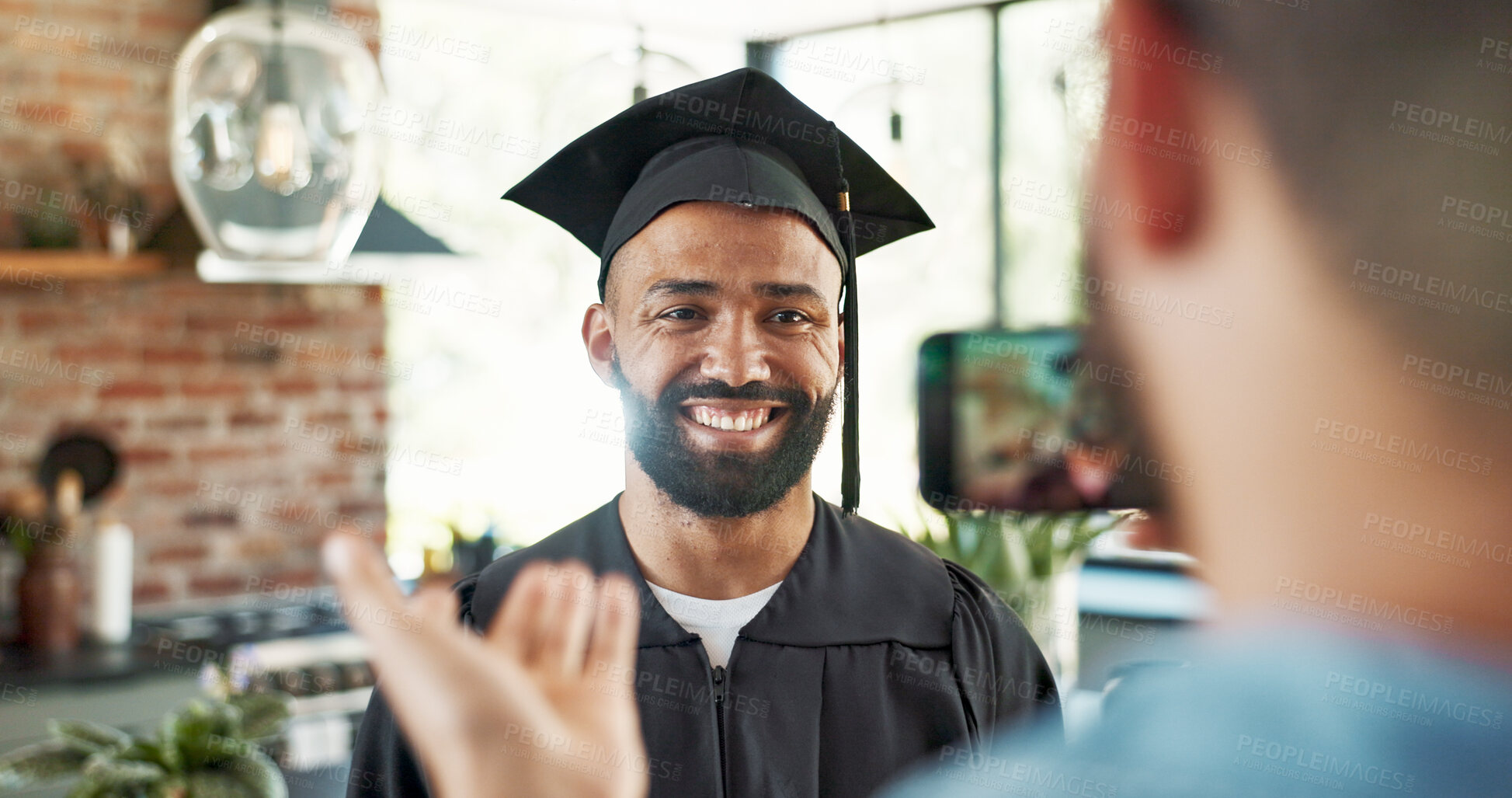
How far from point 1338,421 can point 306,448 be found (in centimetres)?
361

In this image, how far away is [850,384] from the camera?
1.01 metres

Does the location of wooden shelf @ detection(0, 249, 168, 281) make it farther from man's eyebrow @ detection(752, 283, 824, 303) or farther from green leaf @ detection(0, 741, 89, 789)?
man's eyebrow @ detection(752, 283, 824, 303)

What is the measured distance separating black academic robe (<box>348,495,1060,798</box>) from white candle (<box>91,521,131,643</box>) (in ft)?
7.70

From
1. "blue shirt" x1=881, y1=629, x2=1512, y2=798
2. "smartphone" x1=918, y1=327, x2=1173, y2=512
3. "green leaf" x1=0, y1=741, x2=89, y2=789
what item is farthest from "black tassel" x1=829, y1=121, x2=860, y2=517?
"green leaf" x1=0, y1=741, x2=89, y2=789

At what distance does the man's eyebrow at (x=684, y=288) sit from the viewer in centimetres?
89

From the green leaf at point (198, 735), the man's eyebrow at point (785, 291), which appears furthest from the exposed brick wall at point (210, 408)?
the man's eyebrow at point (785, 291)

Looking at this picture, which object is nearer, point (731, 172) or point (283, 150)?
point (731, 172)

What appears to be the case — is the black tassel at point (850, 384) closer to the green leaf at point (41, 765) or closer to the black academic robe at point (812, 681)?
the black academic robe at point (812, 681)

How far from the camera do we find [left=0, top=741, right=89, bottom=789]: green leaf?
1.50 m

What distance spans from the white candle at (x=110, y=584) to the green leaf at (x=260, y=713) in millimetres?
1534

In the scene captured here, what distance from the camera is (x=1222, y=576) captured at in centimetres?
26

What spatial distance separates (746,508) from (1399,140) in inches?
30.0

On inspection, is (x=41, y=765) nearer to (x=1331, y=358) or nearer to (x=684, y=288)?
(x=684, y=288)

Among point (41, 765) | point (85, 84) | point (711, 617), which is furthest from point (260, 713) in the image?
point (85, 84)
